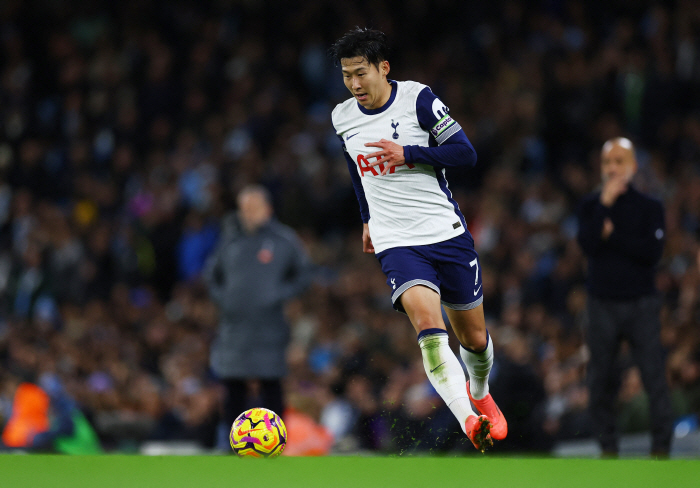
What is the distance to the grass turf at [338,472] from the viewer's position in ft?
14.2

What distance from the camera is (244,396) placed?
8.48 m

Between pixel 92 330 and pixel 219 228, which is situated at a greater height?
pixel 219 228

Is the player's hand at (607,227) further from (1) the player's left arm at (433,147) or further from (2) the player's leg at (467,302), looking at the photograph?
(1) the player's left arm at (433,147)

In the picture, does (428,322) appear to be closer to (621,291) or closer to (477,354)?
(477,354)

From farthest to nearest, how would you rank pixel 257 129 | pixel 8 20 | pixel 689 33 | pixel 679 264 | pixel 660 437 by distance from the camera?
pixel 8 20 < pixel 257 129 < pixel 689 33 < pixel 679 264 < pixel 660 437

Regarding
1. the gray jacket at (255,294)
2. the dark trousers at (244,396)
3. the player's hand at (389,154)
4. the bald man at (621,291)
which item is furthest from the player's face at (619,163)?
the dark trousers at (244,396)

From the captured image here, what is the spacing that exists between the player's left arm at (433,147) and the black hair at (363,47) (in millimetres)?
321

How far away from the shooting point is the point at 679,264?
9.82 metres

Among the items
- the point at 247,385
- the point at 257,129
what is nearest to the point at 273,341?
the point at 247,385

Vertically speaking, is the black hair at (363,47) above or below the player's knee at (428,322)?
above

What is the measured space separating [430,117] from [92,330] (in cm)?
804

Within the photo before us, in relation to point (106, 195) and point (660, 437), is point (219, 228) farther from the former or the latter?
point (660, 437)

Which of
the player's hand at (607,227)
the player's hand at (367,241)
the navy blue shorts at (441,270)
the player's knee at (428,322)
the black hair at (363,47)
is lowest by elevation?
the player's knee at (428,322)

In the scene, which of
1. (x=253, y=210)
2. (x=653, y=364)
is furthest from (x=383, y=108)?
(x=253, y=210)
